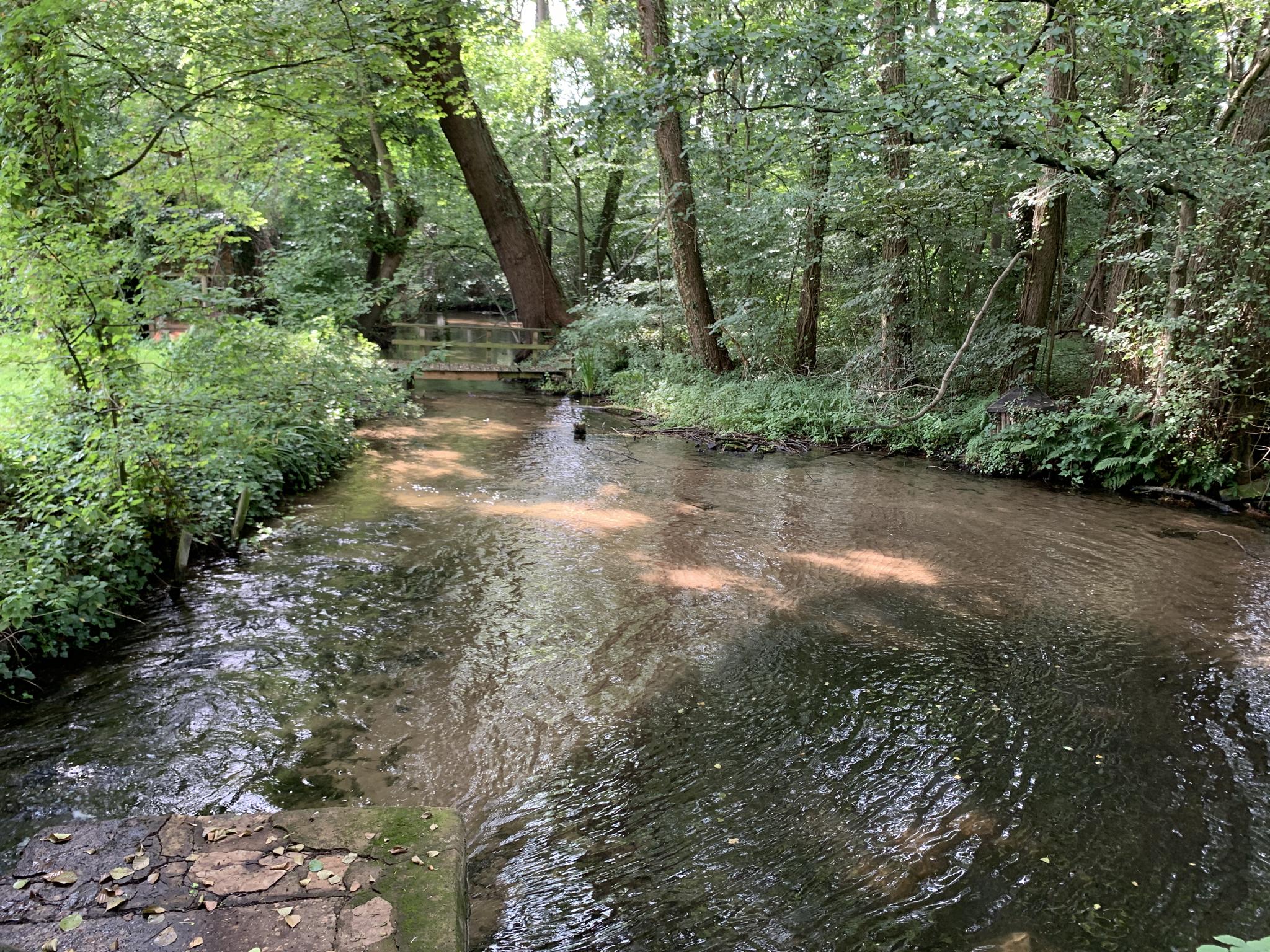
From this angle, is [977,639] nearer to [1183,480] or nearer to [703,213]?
[1183,480]

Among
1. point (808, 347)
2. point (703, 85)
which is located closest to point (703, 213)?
point (808, 347)

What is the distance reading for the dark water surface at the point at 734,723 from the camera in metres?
3.01

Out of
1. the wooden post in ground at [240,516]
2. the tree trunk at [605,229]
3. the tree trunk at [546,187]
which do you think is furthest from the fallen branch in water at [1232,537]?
the tree trunk at [546,187]

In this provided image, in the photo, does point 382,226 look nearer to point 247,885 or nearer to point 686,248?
point 686,248

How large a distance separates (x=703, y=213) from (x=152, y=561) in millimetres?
11896

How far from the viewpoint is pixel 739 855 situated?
3.20m

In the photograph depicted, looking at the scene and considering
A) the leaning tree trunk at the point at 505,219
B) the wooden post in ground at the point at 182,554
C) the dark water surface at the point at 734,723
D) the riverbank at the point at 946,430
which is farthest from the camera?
the leaning tree trunk at the point at 505,219

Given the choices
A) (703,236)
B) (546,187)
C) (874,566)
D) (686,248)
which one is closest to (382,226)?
(546,187)

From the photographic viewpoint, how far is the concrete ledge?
219 centimetres

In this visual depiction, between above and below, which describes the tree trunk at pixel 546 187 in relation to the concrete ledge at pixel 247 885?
above

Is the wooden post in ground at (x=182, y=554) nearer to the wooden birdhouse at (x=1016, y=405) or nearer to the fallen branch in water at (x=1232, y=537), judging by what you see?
the fallen branch in water at (x=1232, y=537)

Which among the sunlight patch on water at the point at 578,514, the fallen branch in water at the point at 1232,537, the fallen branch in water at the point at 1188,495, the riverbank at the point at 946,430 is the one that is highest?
the riverbank at the point at 946,430

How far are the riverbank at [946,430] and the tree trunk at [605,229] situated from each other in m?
8.44

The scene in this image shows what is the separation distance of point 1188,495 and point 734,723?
25.1ft
